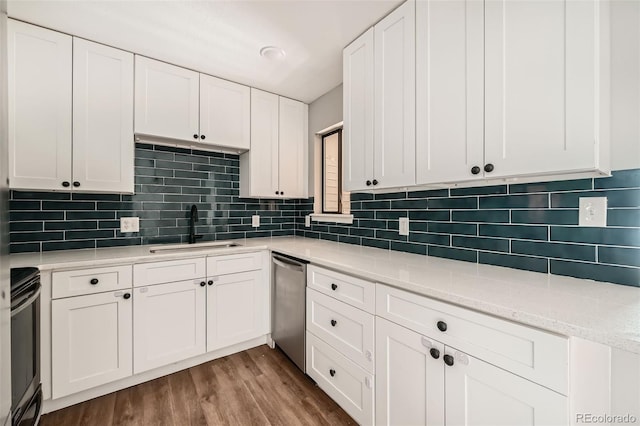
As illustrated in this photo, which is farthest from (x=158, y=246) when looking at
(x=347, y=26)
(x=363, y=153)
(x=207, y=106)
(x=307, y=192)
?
(x=347, y=26)

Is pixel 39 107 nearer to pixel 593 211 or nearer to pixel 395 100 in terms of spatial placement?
pixel 395 100

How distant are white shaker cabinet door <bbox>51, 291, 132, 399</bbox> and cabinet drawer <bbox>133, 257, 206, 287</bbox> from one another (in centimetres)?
14

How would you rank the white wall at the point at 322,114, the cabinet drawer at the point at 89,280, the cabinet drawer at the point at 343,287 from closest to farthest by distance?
the cabinet drawer at the point at 343,287, the cabinet drawer at the point at 89,280, the white wall at the point at 322,114

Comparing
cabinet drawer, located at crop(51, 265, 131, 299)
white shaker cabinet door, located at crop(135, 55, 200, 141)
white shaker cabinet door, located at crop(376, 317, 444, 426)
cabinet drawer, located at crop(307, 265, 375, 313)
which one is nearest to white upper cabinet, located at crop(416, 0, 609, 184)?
cabinet drawer, located at crop(307, 265, 375, 313)

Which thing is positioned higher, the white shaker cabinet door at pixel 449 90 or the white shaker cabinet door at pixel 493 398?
the white shaker cabinet door at pixel 449 90

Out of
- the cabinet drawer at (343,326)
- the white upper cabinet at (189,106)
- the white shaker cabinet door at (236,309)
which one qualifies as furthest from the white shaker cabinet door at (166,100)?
the cabinet drawer at (343,326)

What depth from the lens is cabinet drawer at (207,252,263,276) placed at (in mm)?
2148

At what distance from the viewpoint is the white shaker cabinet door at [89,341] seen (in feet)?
5.34

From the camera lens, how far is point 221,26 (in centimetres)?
175

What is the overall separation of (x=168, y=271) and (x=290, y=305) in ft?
3.06

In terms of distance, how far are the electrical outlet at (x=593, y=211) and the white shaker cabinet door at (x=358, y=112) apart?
3.38 ft

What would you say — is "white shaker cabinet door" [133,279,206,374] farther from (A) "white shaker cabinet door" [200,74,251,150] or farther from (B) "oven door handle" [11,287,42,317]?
(A) "white shaker cabinet door" [200,74,251,150]

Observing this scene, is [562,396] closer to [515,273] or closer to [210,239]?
[515,273]

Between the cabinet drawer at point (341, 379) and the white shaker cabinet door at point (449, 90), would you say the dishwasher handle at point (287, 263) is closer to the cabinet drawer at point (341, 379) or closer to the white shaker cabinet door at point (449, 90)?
the cabinet drawer at point (341, 379)
